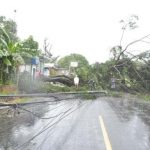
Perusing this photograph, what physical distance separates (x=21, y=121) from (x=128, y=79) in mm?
28556

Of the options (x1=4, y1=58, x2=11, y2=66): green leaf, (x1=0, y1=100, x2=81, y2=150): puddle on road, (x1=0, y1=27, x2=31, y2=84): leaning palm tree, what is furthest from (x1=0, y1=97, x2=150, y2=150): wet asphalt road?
(x1=0, y1=27, x2=31, y2=84): leaning palm tree

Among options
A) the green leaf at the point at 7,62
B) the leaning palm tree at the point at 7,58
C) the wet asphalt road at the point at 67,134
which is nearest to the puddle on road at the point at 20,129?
the wet asphalt road at the point at 67,134

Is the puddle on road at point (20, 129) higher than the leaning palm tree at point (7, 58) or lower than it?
lower

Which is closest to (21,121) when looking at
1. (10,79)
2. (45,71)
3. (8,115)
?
(8,115)

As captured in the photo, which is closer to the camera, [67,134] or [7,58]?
[67,134]

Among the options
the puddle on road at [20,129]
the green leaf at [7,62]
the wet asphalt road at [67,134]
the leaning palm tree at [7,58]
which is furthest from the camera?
the leaning palm tree at [7,58]

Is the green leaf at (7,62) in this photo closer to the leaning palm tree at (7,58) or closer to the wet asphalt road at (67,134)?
the leaning palm tree at (7,58)

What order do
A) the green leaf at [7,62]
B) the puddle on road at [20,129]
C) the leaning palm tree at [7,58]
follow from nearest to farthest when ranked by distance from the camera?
the puddle on road at [20,129]
the green leaf at [7,62]
the leaning palm tree at [7,58]

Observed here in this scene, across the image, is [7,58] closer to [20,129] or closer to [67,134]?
[20,129]

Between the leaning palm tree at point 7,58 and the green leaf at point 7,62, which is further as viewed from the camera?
the leaning palm tree at point 7,58

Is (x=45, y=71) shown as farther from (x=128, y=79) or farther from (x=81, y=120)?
(x=81, y=120)

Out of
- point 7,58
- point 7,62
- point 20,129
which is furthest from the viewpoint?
point 7,58

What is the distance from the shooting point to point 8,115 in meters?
15.8

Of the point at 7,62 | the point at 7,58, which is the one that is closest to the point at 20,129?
the point at 7,62
